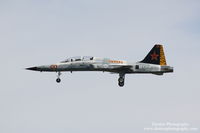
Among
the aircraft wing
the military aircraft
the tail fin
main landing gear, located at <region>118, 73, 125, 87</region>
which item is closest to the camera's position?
the aircraft wing

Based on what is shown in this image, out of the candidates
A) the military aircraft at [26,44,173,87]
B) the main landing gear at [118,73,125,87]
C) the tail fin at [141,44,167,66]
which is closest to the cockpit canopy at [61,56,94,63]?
the military aircraft at [26,44,173,87]

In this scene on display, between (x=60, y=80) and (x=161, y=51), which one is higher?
(x=161, y=51)

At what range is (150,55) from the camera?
50969 millimetres

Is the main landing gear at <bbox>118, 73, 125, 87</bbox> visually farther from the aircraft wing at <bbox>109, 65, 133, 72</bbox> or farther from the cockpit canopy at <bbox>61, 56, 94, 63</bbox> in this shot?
the cockpit canopy at <bbox>61, 56, 94, 63</bbox>

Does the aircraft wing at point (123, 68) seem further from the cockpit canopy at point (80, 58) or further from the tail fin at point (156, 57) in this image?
the cockpit canopy at point (80, 58)

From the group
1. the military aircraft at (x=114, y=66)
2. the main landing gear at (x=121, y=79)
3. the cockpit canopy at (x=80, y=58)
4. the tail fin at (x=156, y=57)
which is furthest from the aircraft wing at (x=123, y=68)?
the cockpit canopy at (x=80, y=58)

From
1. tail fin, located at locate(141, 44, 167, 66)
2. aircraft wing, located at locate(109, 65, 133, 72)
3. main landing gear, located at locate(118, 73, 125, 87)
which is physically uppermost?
tail fin, located at locate(141, 44, 167, 66)

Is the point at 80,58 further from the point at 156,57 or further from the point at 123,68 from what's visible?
the point at 156,57

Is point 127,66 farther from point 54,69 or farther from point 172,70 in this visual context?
point 54,69

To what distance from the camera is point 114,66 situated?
49.8 m

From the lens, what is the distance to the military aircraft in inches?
1959

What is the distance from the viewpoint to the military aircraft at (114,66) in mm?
49750

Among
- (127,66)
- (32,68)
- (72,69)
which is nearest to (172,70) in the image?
(127,66)

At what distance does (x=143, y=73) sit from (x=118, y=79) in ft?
10.4
